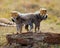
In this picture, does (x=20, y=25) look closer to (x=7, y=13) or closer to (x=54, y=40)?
(x=54, y=40)

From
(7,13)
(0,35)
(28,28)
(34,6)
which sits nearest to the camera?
(28,28)

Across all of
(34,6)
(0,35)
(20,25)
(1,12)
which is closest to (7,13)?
(1,12)

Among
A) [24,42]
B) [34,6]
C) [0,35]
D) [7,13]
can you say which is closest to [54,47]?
[24,42]

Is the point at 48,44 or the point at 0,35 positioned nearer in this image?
the point at 48,44

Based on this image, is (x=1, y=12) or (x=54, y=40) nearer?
(x=54, y=40)

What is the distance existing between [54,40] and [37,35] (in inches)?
17.5

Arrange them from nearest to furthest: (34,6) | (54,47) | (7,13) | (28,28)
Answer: (54,47) < (28,28) < (7,13) < (34,6)

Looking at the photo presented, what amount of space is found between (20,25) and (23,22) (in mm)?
118

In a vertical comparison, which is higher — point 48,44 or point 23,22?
point 23,22

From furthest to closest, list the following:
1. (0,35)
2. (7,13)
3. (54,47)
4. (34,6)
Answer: (34,6) < (7,13) < (0,35) < (54,47)

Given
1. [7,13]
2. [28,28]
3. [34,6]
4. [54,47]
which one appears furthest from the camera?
[34,6]

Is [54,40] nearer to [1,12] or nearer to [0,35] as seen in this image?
[0,35]

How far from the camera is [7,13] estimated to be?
53.3 feet

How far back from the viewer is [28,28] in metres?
8.88
